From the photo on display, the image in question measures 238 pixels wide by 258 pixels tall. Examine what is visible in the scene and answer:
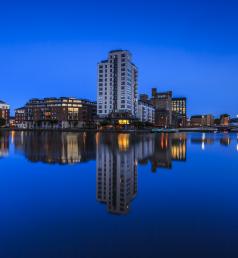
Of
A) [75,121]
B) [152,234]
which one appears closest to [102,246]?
[152,234]

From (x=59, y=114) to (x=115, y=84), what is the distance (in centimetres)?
4835

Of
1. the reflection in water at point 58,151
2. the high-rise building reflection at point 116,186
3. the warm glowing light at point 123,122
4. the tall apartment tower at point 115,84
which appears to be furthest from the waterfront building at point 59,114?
the high-rise building reflection at point 116,186

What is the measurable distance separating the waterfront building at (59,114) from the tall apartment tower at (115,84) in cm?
2504

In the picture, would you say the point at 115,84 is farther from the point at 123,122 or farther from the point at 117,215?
the point at 117,215

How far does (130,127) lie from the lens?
145m

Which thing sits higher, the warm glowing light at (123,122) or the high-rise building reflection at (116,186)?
the warm glowing light at (123,122)

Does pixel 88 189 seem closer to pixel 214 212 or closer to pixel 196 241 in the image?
pixel 214 212

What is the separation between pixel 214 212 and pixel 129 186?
4.36 meters

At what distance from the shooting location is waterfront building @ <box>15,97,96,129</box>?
177 metres

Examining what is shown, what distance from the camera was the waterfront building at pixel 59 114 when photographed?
6969 inches

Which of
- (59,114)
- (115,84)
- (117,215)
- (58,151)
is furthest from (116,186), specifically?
(59,114)

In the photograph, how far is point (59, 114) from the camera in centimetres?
17775

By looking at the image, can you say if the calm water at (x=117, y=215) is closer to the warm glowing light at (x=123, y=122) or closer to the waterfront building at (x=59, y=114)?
the warm glowing light at (x=123, y=122)

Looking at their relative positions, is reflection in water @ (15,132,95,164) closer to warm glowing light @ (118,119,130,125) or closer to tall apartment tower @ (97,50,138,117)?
warm glowing light @ (118,119,130,125)
